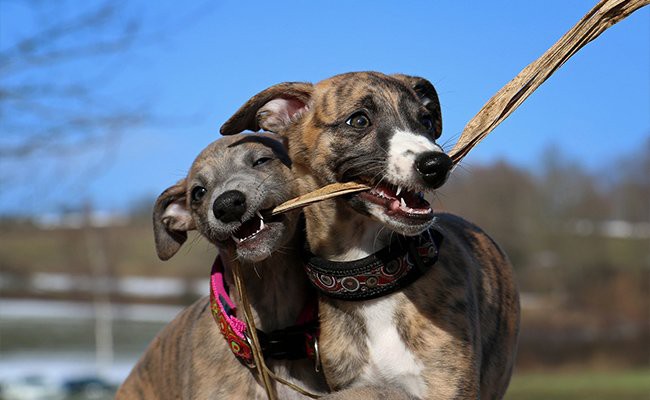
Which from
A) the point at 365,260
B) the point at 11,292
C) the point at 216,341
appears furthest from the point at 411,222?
the point at 11,292

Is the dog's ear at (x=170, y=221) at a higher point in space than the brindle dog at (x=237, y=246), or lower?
higher

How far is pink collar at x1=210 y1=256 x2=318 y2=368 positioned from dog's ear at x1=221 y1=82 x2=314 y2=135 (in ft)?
3.31

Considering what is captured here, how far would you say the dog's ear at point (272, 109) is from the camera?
198 inches

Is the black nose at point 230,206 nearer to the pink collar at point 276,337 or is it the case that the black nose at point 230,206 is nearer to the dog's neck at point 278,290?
the dog's neck at point 278,290

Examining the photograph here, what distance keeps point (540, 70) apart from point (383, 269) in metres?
1.31

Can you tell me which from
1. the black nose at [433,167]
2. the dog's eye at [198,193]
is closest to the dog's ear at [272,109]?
the dog's eye at [198,193]

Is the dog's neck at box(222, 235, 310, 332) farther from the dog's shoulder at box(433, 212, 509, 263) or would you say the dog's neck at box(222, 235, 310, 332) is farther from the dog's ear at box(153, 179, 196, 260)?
the dog's shoulder at box(433, 212, 509, 263)

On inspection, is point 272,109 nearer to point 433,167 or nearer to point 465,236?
point 465,236

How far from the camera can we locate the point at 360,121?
15.1 ft

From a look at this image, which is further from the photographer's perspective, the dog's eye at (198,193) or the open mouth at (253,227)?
the dog's eye at (198,193)

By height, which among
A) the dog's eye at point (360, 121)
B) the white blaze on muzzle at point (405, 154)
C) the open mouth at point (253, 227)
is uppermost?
the dog's eye at point (360, 121)

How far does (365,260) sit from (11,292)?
48122mm

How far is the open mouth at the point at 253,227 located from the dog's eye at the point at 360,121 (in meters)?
0.64

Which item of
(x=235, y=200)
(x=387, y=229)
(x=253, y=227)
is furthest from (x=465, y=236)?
(x=235, y=200)
